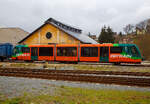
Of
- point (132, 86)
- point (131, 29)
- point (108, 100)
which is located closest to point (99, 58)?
point (132, 86)

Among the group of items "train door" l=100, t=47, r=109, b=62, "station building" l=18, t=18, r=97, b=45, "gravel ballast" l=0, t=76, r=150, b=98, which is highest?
"station building" l=18, t=18, r=97, b=45

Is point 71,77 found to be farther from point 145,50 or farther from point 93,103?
point 145,50

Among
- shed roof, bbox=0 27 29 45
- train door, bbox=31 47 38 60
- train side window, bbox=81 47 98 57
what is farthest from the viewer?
shed roof, bbox=0 27 29 45

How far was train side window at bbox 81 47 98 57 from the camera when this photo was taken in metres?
20.6

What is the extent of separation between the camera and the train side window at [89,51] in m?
20.6

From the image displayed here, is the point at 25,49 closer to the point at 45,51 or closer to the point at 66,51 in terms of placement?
the point at 45,51

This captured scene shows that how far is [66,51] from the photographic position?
71.8ft

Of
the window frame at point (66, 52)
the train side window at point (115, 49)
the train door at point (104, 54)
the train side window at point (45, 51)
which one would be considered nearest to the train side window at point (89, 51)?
the train door at point (104, 54)

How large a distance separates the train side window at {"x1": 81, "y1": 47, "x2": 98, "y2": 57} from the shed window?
1.13 meters

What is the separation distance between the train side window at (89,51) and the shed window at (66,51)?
1135 millimetres

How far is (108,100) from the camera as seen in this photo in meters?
6.18

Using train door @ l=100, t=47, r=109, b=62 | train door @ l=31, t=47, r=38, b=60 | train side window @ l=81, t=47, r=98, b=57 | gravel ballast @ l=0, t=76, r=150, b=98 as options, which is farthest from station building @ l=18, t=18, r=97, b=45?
gravel ballast @ l=0, t=76, r=150, b=98

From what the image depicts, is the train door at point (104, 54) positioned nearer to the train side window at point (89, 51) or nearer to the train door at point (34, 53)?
the train side window at point (89, 51)

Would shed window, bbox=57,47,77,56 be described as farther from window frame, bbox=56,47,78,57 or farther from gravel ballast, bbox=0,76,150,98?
gravel ballast, bbox=0,76,150,98
